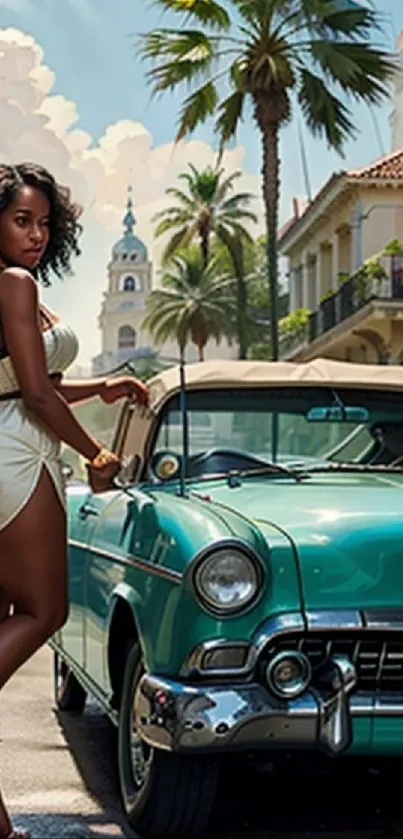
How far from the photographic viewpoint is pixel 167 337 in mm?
50500

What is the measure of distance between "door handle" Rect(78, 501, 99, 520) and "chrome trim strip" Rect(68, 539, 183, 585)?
6.0 inches

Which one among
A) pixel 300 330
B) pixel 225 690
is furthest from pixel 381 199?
pixel 225 690

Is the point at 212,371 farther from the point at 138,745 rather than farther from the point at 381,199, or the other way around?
the point at 381,199

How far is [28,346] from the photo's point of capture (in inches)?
148

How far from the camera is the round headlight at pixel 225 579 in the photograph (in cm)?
398

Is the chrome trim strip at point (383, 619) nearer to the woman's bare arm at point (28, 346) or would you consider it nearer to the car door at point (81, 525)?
the woman's bare arm at point (28, 346)

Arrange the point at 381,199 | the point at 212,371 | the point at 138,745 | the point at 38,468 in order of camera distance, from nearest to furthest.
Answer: the point at 38,468 → the point at 138,745 → the point at 212,371 → the point at 381,199

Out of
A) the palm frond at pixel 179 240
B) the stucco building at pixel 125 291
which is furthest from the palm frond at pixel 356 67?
the stucco building at pixel 125 291

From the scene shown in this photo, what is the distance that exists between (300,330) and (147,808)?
30.2 m

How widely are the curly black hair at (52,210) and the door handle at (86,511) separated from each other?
1557 millimetres

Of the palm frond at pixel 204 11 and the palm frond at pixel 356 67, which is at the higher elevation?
the palm frond at pixel 204 11

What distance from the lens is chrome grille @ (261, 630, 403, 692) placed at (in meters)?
3.97

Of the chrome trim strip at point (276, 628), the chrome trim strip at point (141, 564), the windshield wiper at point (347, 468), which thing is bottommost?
the chrome trim strip at point (276, 628)

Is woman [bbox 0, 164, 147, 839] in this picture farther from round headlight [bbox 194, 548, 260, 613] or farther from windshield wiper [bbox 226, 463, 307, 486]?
windshield wiper [bbox 226, 463, 307, 486]
